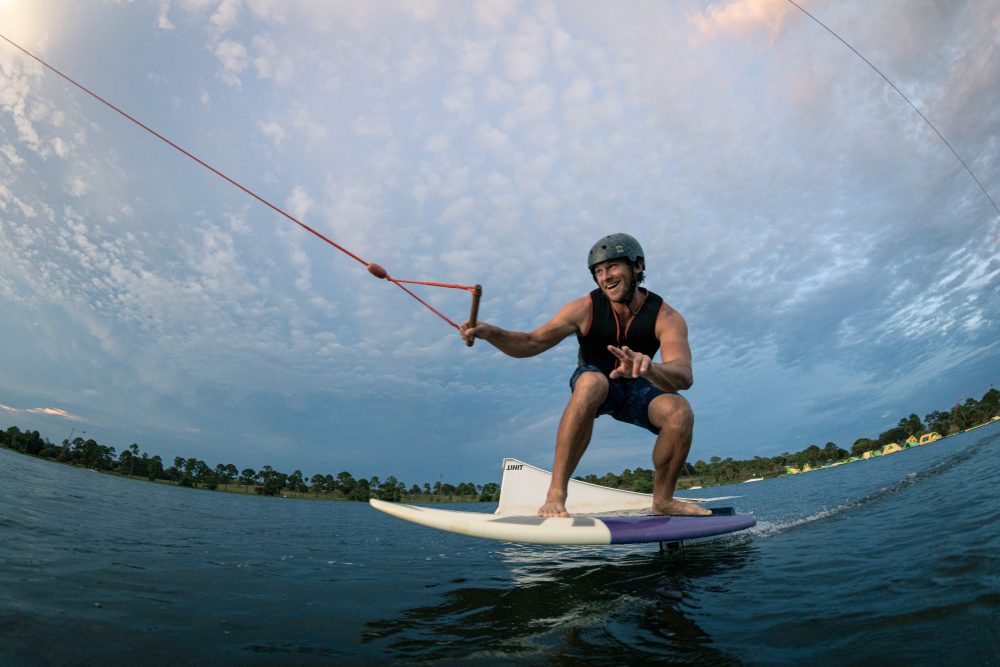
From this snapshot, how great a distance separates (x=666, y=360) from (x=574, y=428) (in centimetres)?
128

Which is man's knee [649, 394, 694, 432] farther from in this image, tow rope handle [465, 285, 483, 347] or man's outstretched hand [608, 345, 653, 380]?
tow rope handle [465, 285, 483, 347]

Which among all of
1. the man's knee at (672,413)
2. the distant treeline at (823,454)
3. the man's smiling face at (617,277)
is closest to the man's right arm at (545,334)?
the man's smiling face at (617,277)

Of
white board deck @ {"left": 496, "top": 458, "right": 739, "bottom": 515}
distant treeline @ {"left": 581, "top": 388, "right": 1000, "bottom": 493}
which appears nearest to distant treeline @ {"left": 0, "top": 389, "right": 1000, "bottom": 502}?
distant treeline @ {"left": 581, "top": 388, "right": 1000, "bottom": 493}

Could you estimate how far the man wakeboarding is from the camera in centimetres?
490

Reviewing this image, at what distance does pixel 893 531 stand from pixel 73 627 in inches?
282

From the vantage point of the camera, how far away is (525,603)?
11.4 feet

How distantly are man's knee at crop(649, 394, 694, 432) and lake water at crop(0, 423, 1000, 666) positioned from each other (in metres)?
1.42

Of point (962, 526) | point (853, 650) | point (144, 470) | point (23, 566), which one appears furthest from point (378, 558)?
point (144, 470)

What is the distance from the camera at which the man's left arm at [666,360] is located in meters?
3.39

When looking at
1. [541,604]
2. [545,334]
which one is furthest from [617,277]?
[541,604]

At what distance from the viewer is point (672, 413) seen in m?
4.97

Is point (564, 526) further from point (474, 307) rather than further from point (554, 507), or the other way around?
point (474, 307)

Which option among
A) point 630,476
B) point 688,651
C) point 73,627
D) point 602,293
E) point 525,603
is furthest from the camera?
point 630,476

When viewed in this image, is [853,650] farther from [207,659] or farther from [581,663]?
[207,659]
